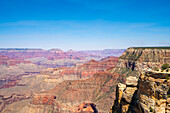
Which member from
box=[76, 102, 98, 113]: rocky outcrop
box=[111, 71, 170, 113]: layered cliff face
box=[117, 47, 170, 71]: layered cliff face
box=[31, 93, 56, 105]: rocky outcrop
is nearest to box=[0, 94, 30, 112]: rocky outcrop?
box=[31, 93, 56, 105]: rocky outcrop

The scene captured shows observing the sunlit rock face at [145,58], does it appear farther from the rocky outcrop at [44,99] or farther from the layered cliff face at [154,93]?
the layered cliff face at [154,93]

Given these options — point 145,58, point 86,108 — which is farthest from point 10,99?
point 145,58

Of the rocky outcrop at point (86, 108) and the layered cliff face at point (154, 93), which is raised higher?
the layered cliff face at point (154, 93)

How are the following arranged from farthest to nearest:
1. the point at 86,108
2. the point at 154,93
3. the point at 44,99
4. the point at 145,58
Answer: the point at 44,99 < the point at 86,108 < the point at 145,58 < the point at 154,93

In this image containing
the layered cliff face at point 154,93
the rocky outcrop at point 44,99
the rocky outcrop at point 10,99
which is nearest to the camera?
the layered cliff face at point 154,93

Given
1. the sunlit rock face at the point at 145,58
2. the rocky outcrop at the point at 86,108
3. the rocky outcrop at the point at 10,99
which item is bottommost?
the rocky outcrop at the point at 10,99

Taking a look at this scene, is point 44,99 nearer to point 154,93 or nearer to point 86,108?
point 86,108

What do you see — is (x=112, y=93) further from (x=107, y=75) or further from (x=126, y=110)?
(x=126, y=110)

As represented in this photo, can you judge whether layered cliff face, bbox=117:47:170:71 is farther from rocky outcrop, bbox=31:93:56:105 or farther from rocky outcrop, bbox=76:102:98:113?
rocky outcrop, bbox=31:93:56:105

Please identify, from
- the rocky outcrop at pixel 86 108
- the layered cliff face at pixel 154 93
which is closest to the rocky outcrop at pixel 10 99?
the rocky outcrop at pixel 86 108
